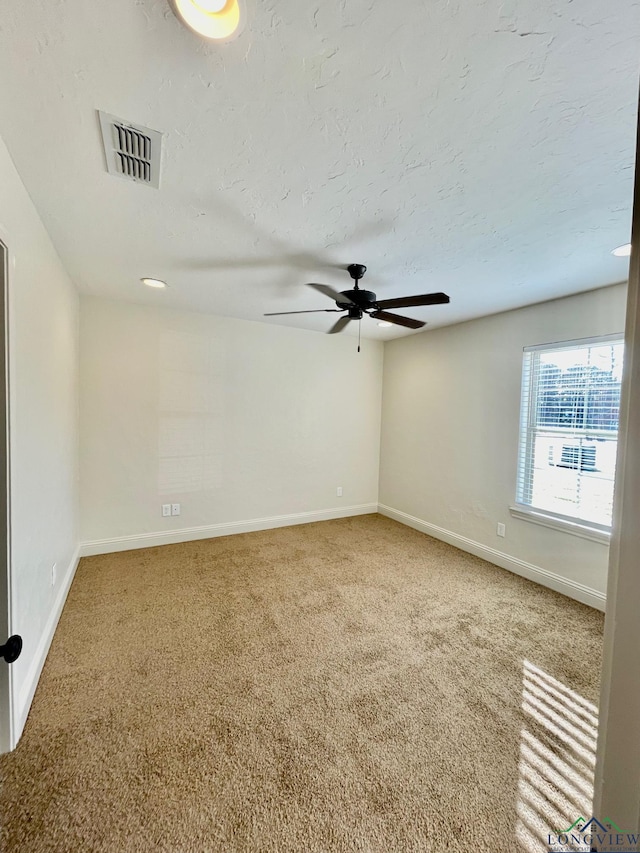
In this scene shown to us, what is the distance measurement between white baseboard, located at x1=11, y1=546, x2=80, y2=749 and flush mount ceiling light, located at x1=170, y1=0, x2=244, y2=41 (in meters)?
2.52

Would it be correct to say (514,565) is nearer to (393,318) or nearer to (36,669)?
(393,318)

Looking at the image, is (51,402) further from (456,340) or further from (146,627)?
(456,340)

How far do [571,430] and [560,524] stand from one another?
789mm

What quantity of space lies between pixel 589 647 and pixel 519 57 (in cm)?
299

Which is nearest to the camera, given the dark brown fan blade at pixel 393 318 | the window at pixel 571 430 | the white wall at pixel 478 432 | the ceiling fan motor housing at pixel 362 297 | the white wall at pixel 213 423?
the ceiling fan motor housing at pixel 362 297

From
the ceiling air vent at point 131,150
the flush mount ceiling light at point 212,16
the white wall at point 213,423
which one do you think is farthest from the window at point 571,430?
the ceiling air vent at point 131,150

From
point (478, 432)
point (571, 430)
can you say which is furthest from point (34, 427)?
point (571, 430)

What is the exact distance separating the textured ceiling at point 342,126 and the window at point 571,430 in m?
0.79

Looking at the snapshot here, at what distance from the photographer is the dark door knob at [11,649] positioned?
3.30 ft

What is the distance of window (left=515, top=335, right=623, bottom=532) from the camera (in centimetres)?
260

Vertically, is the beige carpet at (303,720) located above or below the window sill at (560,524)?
below

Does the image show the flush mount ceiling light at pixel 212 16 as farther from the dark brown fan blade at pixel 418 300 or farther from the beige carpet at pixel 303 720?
the beige carpet at pixel 303 720

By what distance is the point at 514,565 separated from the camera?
3.18m

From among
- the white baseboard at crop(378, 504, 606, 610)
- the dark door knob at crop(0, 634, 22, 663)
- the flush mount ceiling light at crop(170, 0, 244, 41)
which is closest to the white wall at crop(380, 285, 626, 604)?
the white baseboard at crop(378, 504, 606, 610)
